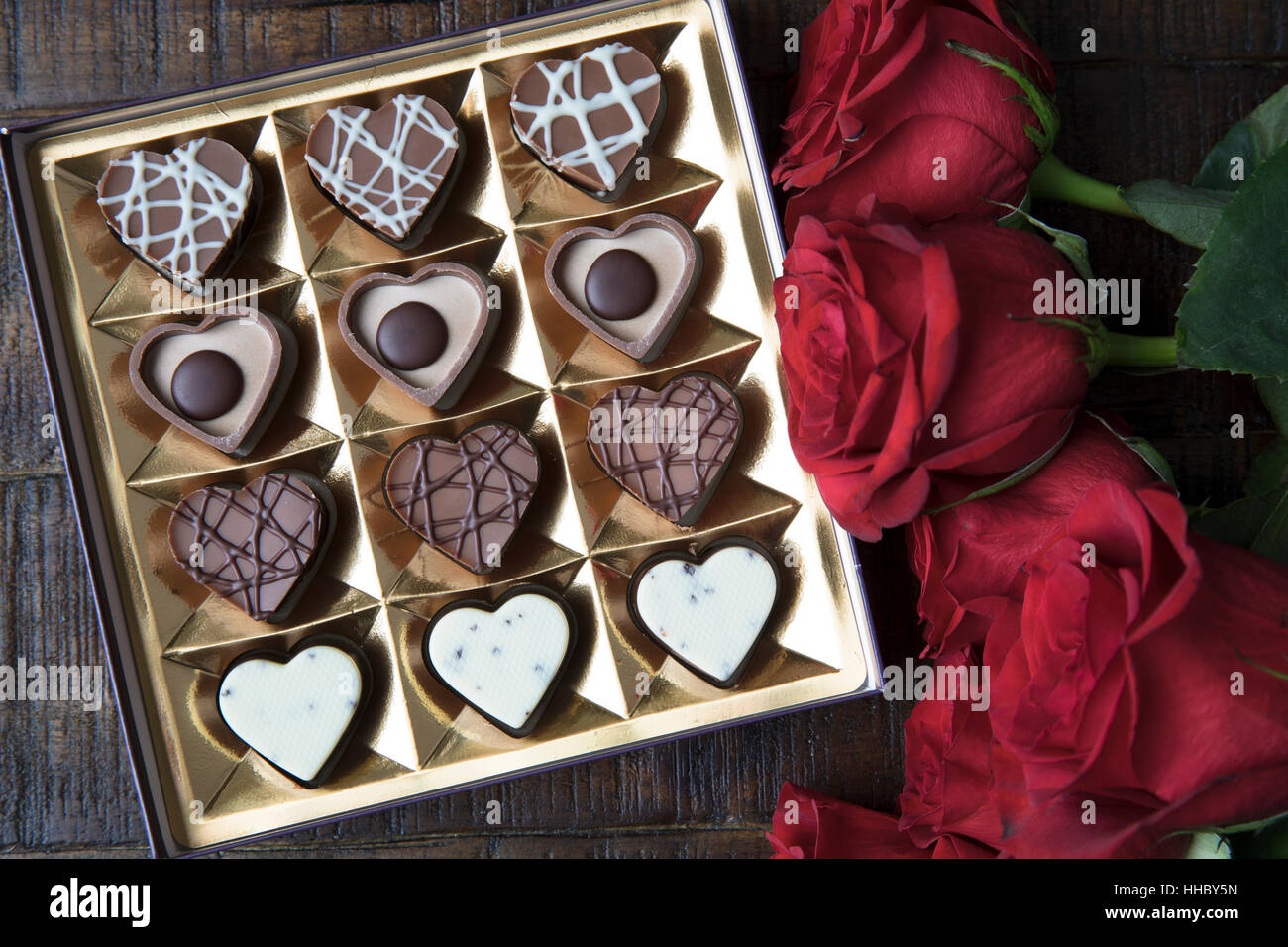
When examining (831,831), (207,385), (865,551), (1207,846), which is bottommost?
(831,831)

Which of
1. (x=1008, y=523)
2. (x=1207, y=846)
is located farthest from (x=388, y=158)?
(x=1207, y=846)

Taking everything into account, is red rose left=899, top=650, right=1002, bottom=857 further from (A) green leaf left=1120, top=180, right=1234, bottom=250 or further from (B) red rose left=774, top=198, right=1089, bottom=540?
(A) green leaf left=1120, top=180, right=1234, bottom=250

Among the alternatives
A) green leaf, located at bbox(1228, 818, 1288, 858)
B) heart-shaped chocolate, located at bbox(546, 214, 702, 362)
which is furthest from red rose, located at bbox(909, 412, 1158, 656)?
heart-shaped chocolate, located at bbox(546, 214, 702, 362)

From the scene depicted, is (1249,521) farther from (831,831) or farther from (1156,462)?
(831,831)

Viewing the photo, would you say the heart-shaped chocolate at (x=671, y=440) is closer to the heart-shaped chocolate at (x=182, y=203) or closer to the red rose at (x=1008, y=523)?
the red rose at (x=1008, y=523)

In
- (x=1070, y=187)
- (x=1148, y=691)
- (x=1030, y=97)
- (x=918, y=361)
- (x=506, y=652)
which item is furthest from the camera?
(x=506, y=652)

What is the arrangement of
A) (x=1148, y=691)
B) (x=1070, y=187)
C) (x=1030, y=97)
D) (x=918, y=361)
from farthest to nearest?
(x=1070, y=187), (x=1030, y=97), (x=918, y=361), (x=1148, y=691)

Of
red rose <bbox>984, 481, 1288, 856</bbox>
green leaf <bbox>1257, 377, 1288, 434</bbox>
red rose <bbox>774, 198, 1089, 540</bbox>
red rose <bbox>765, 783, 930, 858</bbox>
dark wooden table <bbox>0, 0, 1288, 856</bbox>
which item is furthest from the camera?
dark wooden table <bbox>0, 0, 1288, 856</bbox>
